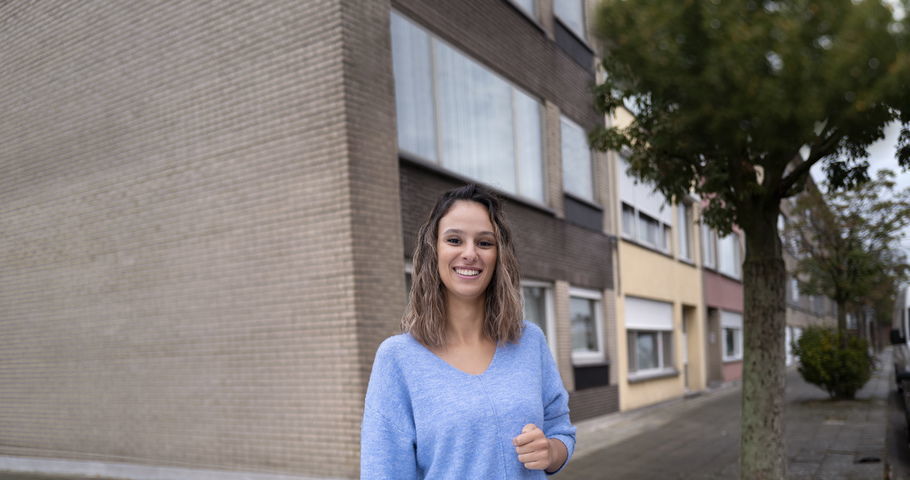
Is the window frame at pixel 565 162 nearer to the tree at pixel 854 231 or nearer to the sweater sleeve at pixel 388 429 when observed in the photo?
the tree at pixel 854 231

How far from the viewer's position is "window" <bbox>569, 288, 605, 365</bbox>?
46.6ft

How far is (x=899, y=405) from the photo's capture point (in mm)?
15797

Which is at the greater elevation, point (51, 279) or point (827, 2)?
point (827, 2)

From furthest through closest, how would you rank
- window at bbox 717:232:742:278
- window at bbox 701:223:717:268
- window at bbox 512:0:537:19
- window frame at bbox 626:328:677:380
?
window at bbox 717:232:742:278 → window at bbox 701:223:717:268 → window frame at bbox 626:328:677:380 → window at bbox 512:0:537:19

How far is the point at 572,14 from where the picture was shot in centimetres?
1523

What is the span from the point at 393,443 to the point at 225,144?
23.6ft

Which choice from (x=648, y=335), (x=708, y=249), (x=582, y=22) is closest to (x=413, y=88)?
(x=582, y=22)

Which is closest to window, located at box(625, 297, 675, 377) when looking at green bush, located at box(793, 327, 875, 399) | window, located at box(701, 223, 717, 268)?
green bush, located at box(793, 327, 875, 399)

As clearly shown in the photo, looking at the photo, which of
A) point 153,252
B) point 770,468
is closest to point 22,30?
point 153,252

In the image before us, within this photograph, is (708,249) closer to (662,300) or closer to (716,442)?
(662,300)

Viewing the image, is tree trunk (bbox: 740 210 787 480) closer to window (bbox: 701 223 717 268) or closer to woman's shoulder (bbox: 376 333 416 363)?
woman's shoulder (bbox: 376 333 416 363)

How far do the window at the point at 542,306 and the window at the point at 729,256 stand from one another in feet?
47.1

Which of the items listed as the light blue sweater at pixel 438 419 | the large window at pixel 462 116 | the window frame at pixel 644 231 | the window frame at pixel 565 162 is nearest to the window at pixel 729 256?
the window frame at pixel 644 231

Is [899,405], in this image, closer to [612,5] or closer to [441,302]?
[612,5]
